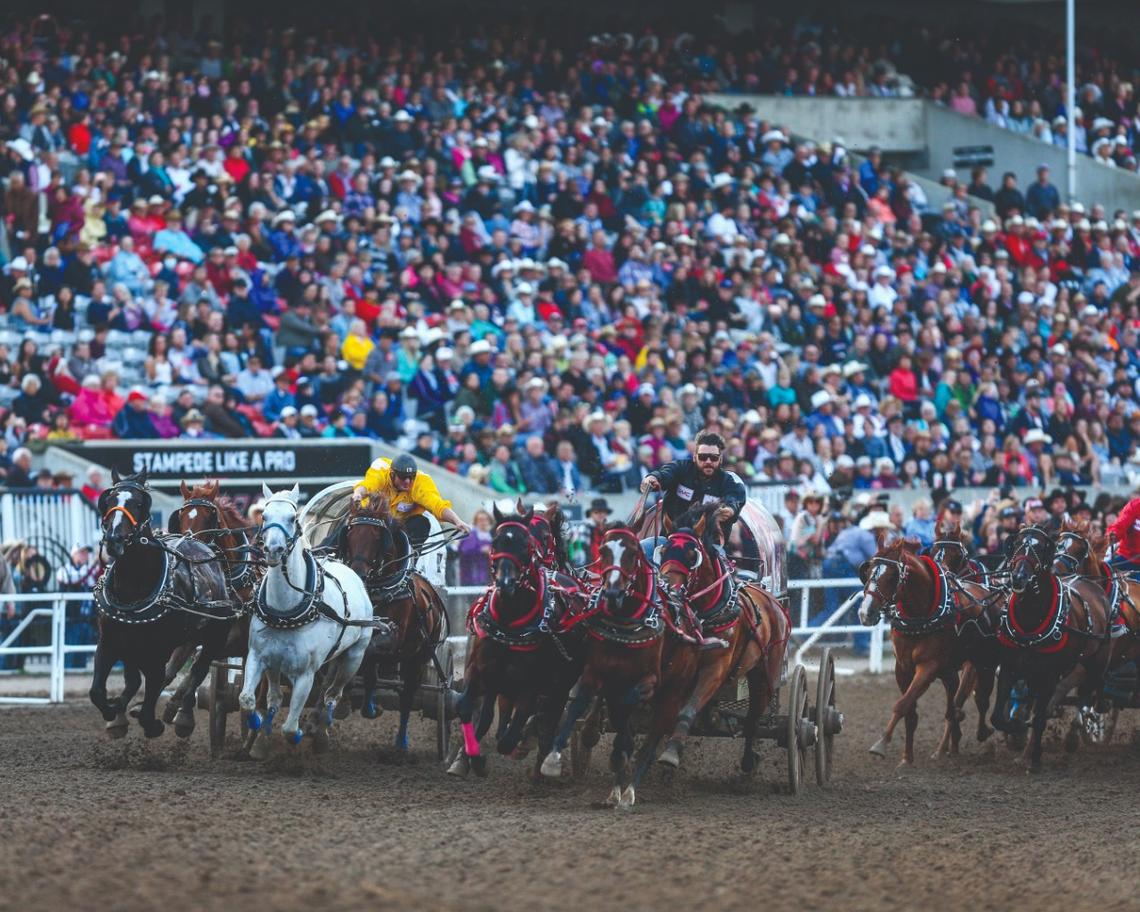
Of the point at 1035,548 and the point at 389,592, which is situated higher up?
the point at 1035,548

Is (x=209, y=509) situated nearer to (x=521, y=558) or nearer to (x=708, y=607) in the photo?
(x=521, y=558)

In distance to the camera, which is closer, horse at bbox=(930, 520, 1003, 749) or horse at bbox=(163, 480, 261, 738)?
horse at bbox=(163, 480, 261, 738)

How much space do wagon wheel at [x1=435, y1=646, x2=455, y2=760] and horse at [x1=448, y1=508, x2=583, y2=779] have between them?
62.0 inches

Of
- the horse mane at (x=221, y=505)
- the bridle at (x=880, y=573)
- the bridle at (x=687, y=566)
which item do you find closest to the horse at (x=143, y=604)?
the horse mane at (x=221, y=505)

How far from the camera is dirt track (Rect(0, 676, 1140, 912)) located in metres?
7.39

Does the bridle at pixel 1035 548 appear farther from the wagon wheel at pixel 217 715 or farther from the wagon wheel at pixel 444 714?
the wagon wheel at pixel 217 715

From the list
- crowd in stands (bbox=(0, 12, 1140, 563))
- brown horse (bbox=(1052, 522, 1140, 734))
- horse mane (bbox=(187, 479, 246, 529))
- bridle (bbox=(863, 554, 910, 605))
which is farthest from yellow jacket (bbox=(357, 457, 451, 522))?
crowd in stands (bbox=(0, 12, 1140, 563))

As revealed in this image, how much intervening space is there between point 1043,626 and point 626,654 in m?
3.67

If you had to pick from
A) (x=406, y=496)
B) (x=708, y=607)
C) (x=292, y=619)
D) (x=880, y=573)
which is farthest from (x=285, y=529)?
A: (x=880, y=573)

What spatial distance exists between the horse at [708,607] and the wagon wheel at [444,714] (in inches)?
81.1

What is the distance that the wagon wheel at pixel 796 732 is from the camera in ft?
35.8

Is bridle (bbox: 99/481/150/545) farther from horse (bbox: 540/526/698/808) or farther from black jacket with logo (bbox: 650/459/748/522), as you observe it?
black jacket with logo (bbox: 650/459/748/522)

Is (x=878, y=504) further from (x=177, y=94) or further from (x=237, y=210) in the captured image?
(x=177, y=94)

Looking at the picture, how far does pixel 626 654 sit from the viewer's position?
9.80 metres
